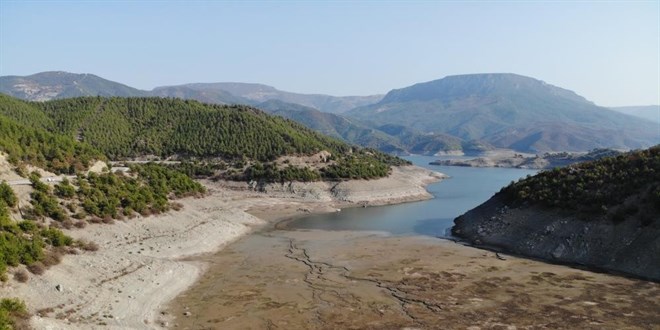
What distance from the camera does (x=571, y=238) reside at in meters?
42.4

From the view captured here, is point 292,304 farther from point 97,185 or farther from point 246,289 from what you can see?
point 97,185

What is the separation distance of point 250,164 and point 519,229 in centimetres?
5408

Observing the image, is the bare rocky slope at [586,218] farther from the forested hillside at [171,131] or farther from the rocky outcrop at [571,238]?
the forested hillside at [171,131]

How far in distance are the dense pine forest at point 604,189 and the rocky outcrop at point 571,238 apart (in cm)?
89

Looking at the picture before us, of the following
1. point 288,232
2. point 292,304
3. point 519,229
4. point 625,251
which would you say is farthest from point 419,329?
point 288,232

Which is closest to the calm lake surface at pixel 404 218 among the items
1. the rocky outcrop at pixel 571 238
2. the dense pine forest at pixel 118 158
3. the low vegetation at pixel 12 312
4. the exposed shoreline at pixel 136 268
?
the exposed shoreline at pixel 136 268

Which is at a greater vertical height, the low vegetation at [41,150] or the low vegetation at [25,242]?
the low vegetation at [41,150]

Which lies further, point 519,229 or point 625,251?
point 519,229

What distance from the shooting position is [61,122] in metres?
104

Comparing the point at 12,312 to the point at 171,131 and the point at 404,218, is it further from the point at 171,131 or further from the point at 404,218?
the point at 171,131

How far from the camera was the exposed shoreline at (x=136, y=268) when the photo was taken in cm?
2550

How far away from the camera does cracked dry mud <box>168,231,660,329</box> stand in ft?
88.8

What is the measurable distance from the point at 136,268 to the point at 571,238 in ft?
110

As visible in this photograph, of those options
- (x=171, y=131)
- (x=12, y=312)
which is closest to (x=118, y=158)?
(x=171, y=131)
